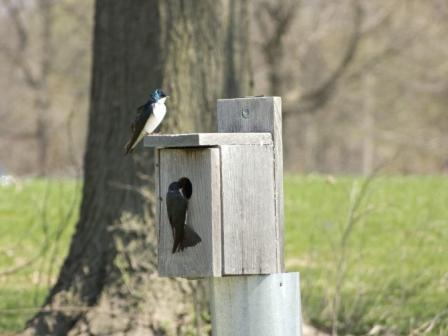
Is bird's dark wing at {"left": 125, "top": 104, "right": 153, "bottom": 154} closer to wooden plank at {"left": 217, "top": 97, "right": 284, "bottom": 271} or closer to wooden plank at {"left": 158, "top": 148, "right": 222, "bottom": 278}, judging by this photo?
wooden plank at {"left": 158, "top": 148, "right": 222, "bottom": 278}

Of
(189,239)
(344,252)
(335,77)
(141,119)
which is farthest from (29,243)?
(335,77)

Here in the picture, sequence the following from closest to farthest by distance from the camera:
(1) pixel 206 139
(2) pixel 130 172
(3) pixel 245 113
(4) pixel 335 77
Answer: (1) pixel 206 139 → (3) pixel 245 113 → (2) pixel 130 172 → (4) pixel 335 77

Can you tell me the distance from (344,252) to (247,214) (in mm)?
2462

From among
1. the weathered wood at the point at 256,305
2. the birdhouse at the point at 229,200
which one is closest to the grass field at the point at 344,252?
the weathered wood at the point at 256,305

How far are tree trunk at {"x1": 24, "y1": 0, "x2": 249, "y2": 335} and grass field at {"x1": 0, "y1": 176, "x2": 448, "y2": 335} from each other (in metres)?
0.26

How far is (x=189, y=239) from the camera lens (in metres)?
4.71

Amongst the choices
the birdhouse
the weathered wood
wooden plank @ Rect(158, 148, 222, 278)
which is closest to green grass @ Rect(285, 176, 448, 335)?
the weathered wood

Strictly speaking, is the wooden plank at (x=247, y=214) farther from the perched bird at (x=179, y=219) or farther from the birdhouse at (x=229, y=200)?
the perched bird at (x=179, y=219)

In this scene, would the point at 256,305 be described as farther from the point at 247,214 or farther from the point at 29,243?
the point at 29,243

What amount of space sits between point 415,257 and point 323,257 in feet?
2.63

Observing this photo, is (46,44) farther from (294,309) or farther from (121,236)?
(294,309)

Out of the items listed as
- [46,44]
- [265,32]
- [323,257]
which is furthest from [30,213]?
[46,44]

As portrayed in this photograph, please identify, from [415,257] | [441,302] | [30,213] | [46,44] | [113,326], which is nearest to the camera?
[113,326]

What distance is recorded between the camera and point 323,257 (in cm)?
928
